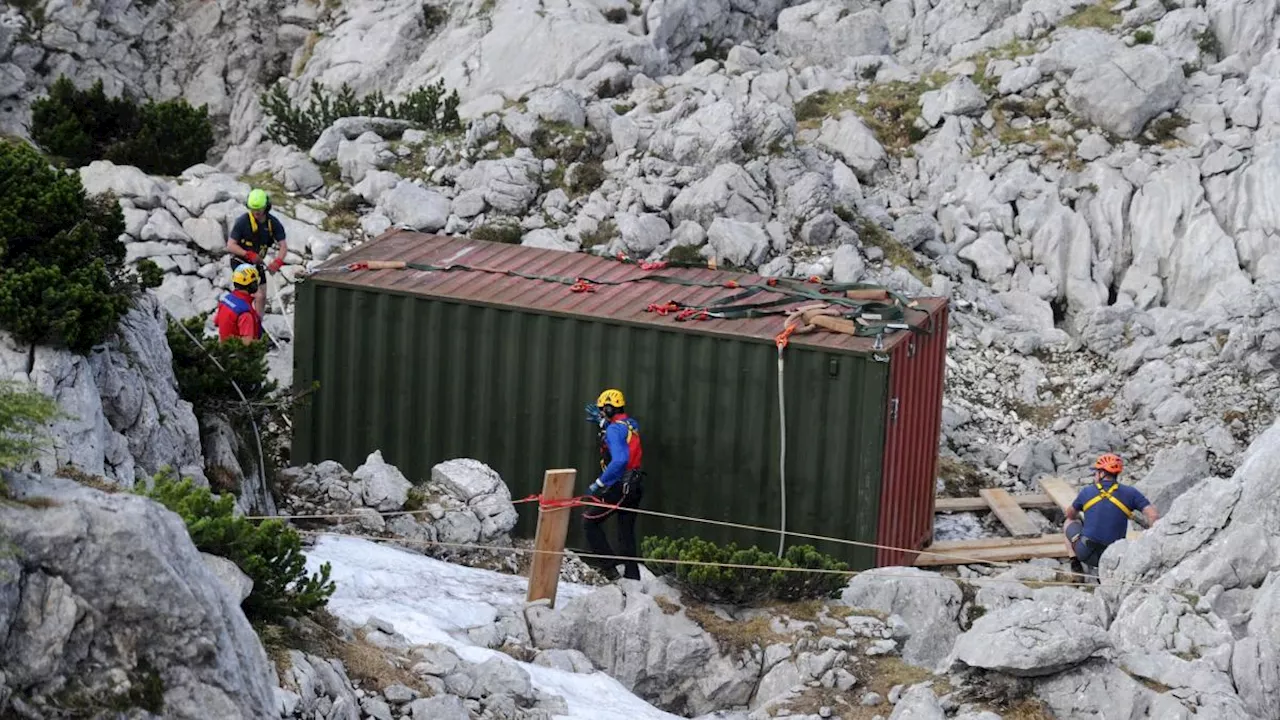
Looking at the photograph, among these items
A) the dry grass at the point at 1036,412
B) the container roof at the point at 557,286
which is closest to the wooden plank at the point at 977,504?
the dry grass at the point at 1036,412

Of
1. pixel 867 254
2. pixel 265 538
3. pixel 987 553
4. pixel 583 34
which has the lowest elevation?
pixel 987 553

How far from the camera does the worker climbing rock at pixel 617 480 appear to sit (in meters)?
12.4

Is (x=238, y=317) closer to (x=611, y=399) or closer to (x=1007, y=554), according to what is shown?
(x=611, y=399)

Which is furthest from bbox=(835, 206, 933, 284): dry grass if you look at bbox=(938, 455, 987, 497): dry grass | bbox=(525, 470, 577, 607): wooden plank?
bbox=(525, 470, 577, 607): wooden plank

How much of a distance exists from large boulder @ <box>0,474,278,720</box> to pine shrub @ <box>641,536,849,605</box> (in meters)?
4.37

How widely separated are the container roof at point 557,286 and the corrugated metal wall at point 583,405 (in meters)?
0.11

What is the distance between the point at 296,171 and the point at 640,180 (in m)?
4.84

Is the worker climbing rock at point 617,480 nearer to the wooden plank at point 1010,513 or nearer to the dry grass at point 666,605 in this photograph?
the dry grass at point 666,605

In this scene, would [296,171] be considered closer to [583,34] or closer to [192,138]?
Result: [192,138]

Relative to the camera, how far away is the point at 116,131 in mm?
22500

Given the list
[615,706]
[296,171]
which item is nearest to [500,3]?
[296,171]

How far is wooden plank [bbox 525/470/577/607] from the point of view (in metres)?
10.7

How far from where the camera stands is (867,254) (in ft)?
66.8

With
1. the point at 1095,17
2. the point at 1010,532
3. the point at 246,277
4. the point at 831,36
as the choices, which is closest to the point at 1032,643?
the point at 1010,532
